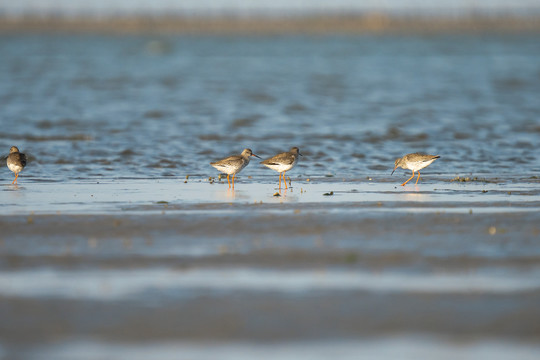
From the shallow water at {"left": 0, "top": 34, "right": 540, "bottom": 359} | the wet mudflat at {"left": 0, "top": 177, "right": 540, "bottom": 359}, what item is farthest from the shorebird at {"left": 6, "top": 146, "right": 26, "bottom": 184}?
the wet mudflat at {"left": 0, "top": 177, "right": 540, "bottom": 359}

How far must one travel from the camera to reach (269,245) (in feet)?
34.7

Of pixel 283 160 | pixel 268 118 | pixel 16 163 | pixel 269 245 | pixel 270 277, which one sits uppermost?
pixel 268 118

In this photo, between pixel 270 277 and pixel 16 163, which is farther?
pixel 16 163

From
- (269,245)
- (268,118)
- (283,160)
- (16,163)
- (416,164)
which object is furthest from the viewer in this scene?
(268,118)

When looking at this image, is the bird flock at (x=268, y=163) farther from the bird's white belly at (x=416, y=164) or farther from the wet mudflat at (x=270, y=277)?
the wet mudflat at (x=270, y=277)

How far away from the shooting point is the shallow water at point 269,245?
7336 mm

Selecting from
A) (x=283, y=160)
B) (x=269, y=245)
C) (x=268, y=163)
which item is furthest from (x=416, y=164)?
(x=269, y=245)

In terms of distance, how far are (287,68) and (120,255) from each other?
61.3 m

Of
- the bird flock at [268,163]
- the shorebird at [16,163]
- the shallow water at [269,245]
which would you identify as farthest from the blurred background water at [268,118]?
the bird flock at [268,163]

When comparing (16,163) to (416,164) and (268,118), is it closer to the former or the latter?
(416,164)

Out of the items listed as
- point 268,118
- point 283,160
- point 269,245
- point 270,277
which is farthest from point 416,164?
point 268,118

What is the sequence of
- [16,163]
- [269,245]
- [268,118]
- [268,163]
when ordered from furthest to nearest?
[268,118]
[16,163]
[268,163]
[269,245]

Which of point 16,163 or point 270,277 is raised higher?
point 16,163

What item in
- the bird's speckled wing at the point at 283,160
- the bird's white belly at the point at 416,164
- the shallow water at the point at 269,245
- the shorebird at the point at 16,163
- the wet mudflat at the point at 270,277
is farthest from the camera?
the bird's white belly at the point at 416,164
